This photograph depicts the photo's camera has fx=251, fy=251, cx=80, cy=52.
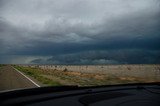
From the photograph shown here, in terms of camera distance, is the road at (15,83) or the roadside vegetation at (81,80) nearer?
the road at (15,83)

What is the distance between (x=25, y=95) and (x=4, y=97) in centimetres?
38

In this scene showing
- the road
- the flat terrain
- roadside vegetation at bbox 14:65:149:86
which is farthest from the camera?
roadside vegetation at bbox 14:65:149:86

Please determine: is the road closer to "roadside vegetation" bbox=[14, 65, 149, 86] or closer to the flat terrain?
the flat terrain

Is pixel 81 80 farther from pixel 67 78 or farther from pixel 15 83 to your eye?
pixel 15 83

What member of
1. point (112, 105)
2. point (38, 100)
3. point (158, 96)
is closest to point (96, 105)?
point (112, 105)

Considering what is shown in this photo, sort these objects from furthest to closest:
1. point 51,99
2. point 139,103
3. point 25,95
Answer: point 25,95 < point 51,99 < point 139,103

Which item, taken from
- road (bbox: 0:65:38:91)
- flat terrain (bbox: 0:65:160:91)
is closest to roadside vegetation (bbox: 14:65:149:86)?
flat terrain (bbox: 0:65:160:91)

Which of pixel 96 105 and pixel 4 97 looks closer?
pixel 96 105

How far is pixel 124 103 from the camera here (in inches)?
120

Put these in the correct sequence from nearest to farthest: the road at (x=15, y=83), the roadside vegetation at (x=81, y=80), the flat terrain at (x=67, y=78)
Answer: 1. the road at (x=15, y=83)
2. the flat terrain at (x=67, y=78)
3. the roadside vegetation at (x=81, y=80)

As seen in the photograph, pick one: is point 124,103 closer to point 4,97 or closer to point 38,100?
point 38,100

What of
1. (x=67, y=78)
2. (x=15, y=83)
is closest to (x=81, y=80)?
(x=67, y=78)

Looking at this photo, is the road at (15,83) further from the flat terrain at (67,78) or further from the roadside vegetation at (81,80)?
the roadside vegetation at (81,80)

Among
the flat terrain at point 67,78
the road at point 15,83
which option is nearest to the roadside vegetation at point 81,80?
the flat terrain at point 67,78
